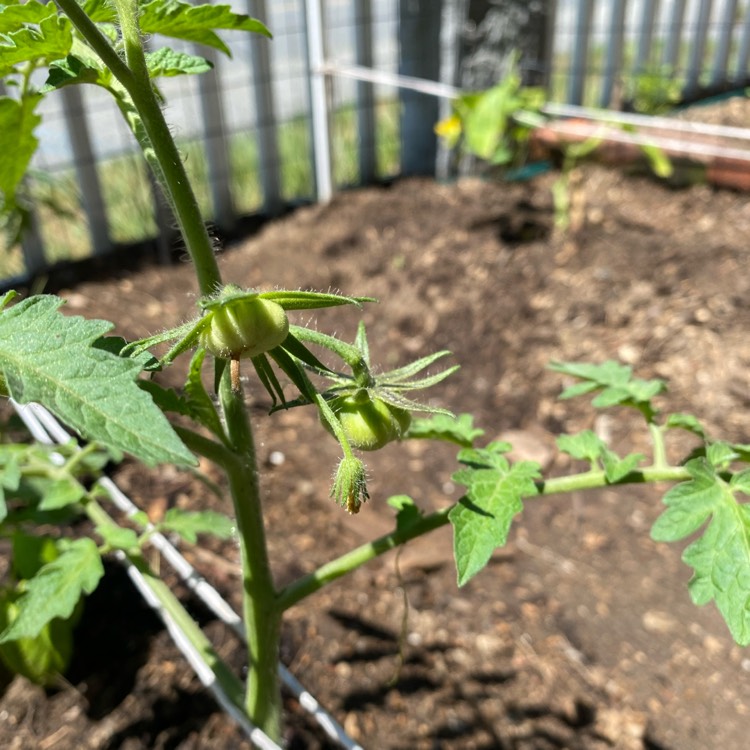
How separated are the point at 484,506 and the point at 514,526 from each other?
4.51 ft

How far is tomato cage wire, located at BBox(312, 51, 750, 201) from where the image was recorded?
322cm

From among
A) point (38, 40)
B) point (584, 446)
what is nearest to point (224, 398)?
point (38, 40)

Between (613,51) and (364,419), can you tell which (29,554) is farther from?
(613,51)

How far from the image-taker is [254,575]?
1002 mm

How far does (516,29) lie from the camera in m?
3.87

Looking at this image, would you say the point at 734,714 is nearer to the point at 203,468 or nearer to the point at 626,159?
the point at 203,468

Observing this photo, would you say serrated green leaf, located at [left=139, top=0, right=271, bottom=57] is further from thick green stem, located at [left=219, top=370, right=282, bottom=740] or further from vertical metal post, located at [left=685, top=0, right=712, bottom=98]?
vertical metal post, located at [left=685, top=0, right=712, bottom=98]

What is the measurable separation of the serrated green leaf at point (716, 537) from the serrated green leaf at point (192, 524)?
725 mm

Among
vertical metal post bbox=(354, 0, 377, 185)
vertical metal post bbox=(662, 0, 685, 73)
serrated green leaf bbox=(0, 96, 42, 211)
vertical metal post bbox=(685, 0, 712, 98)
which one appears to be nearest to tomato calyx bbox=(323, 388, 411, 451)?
serrated green leaf bbox=(0, 96, 42, 211)

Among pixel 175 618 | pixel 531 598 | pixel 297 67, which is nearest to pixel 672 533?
pixel 175 618

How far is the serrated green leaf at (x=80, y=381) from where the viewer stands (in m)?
0.53

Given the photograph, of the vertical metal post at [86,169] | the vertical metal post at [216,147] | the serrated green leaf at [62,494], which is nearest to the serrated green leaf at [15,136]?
the serrated green leaf at [62,494]

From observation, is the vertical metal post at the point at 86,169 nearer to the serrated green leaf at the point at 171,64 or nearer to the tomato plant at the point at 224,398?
the tomato plant at the point at 224,398

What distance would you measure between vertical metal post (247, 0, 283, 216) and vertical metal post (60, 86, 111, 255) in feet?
2.74
